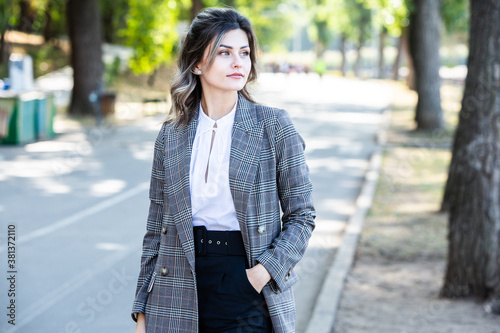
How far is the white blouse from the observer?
2730 millimetres

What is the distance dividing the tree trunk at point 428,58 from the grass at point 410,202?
672 mm

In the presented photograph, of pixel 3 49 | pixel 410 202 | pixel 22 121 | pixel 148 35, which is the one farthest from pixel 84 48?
pixel 3 49

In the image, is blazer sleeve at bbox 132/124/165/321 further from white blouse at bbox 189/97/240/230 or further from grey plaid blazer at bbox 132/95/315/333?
white blouse at bbox 189/97/240/230

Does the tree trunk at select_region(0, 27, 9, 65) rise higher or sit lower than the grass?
higher

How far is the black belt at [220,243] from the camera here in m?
2.70

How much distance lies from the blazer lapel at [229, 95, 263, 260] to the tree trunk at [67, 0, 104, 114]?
19.5m

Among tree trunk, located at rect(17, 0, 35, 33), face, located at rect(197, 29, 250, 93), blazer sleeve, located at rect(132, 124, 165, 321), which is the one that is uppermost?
tree trunk, located at rect(17, 0, 35, 33)

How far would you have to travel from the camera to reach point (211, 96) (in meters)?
2.92

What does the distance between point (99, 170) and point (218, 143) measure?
10.3m

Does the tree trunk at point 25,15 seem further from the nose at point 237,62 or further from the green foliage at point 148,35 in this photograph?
the nose at point 237,62

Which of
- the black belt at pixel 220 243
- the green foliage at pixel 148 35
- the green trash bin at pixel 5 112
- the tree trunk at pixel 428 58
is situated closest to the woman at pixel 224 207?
the black belt at pixel 220 243

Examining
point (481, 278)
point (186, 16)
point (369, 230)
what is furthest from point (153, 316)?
point (186, 16)

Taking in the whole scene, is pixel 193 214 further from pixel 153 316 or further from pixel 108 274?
pixel 108 274

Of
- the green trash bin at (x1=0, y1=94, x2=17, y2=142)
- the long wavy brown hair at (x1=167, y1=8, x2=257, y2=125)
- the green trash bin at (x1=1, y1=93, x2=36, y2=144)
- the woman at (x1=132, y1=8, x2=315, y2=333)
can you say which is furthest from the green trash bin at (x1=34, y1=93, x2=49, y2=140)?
the woman at (x1=132, y1=8, x2=315, y2=333)
